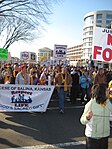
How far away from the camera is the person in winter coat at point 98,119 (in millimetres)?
4230

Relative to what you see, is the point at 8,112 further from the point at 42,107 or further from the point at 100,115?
the point at 100,115

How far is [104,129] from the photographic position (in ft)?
14.0

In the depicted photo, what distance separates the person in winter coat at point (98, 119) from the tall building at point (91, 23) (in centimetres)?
10899

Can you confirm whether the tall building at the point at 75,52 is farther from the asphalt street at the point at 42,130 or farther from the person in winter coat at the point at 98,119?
the person in winter coat at the point at 98,119

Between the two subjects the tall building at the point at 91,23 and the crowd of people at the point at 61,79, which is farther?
the tall building at the point at 91,23


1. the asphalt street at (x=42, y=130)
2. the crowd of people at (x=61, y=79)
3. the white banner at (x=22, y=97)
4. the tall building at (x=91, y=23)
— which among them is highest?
the tall building at (x=91, y=23)

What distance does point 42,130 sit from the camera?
802 cm

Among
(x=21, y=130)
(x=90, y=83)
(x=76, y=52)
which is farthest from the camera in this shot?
(x=76, y=52)

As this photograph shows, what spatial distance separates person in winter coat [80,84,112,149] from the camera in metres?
4.23

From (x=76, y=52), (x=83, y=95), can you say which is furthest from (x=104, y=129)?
(x=76, y=52)

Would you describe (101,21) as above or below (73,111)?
above

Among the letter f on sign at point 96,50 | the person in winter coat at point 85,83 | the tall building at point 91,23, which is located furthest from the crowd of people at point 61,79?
the tall building at point 91,23

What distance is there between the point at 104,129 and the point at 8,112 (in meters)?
6.63

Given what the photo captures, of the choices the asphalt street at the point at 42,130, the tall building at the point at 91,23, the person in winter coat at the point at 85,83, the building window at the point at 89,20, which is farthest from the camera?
the building window at the point at 89,20
